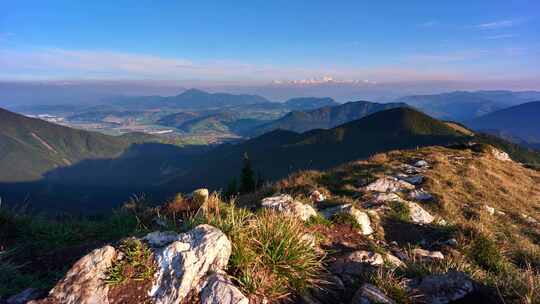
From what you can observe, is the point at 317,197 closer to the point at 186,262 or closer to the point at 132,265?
the point at 186,262

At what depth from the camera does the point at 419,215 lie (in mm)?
11641

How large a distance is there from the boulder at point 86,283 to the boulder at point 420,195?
12.7 metres

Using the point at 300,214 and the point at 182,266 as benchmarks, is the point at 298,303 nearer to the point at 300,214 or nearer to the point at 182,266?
the point at 182,266

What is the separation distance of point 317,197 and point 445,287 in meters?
7.08

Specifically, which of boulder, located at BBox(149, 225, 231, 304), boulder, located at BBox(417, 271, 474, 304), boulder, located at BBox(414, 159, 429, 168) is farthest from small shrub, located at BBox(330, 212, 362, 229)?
boulder, located at BBox(414, 159, 429, 168)

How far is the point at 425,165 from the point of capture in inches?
763

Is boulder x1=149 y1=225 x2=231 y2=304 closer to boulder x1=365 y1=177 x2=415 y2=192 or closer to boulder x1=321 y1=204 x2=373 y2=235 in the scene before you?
boulder x1=321 y1=204 x2=373 y2=235

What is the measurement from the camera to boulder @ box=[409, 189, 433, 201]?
1403 cm

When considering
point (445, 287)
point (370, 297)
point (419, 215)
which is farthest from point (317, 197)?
point (370, 297)

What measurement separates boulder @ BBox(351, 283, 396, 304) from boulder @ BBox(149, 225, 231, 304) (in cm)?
211

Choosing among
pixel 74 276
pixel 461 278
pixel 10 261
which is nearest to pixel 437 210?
pixel 461 278

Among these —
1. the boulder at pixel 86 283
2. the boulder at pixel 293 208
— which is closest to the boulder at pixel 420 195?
the boulder at pixel 293 208

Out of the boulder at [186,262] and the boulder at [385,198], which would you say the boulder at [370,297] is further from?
the boulder at [385,198]

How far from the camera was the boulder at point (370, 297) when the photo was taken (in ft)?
15.5
